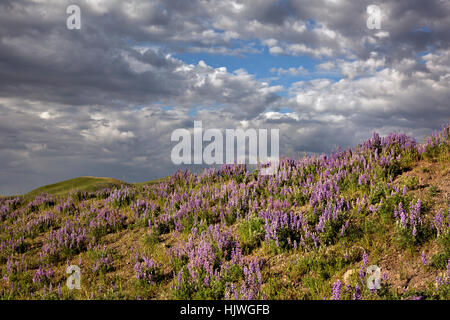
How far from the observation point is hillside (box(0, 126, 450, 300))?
17.3 ft

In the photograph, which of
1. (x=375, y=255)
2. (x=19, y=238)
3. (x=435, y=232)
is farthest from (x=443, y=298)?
(x=19, y=238)

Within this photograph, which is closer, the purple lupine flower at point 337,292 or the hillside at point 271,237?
the purple lupine flower at point 337,292

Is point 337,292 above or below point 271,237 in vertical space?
below

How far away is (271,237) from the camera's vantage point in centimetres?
644

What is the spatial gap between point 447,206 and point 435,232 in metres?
0.86

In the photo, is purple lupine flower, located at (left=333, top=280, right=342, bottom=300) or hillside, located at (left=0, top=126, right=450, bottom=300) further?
hillside, located at (left=0, top=126, right=450, bottom=300)

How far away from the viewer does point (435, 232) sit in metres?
5.75

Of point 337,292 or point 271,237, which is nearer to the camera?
point 337,292

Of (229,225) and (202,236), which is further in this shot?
(229,225)

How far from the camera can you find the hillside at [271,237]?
5285 mm
